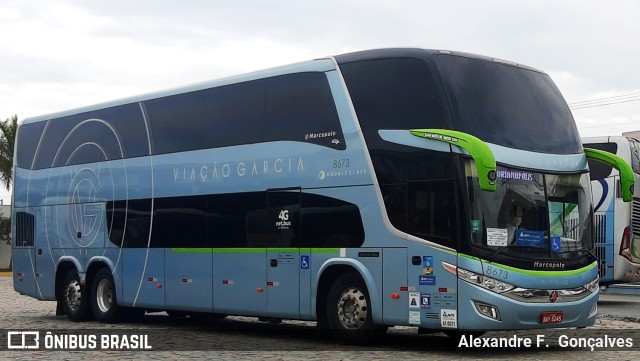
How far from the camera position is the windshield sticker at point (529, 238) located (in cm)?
1367

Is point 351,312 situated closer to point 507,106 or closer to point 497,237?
point 497,237

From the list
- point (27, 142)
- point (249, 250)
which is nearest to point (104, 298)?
point (27, 142)

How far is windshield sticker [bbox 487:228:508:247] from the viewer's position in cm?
1344

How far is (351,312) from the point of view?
1477cm

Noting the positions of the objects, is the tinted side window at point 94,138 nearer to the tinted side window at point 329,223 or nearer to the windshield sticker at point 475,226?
the tinted side window at point 329,223

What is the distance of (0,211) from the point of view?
6088cm

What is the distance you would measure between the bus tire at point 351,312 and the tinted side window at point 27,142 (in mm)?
10240

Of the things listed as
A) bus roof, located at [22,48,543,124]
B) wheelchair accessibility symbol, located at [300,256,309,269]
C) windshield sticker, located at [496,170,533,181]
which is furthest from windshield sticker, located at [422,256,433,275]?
bus roof, located at [22,48,543,124]

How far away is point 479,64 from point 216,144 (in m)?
5.05

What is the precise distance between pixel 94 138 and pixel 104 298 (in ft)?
10.4

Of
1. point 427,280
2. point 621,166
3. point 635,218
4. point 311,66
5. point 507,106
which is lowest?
point 427,280

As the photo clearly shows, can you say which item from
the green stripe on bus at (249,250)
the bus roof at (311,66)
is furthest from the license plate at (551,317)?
the bus roof at (311,66)

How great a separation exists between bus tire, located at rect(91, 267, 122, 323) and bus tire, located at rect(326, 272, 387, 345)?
6481 mm
